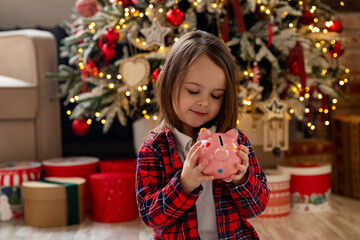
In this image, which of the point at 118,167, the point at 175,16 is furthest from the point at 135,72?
the point at 118,167

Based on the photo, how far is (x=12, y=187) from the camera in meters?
2.22

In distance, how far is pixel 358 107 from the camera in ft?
9.52

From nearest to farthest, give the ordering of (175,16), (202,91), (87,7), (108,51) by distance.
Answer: (202,91) → (175,16) → (108,51) → (87,7)

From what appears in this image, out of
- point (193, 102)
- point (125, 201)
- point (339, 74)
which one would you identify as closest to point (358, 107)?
point (339, 74)

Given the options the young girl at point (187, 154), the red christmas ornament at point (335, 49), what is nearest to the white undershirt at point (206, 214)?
the young girl at point (187, 154)

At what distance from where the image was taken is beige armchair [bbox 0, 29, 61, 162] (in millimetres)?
2385

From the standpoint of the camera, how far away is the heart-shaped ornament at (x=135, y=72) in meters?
2.21

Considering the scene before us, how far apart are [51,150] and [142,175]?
59.5 inches

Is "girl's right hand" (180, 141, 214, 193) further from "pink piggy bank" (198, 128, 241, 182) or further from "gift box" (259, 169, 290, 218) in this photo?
"gift box" (259, 169, 290, 218)

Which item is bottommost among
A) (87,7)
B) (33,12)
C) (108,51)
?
(108,51)

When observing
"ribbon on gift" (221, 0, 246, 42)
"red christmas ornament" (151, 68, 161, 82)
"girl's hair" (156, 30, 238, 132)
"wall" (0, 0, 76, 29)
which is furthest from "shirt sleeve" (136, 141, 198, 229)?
"wall" (0, 0, 76, 29)

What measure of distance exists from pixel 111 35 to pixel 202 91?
4.12 feet

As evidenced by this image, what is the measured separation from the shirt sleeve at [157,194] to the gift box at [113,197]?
3.58ft

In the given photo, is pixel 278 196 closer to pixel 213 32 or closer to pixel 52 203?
pixel 213 32
